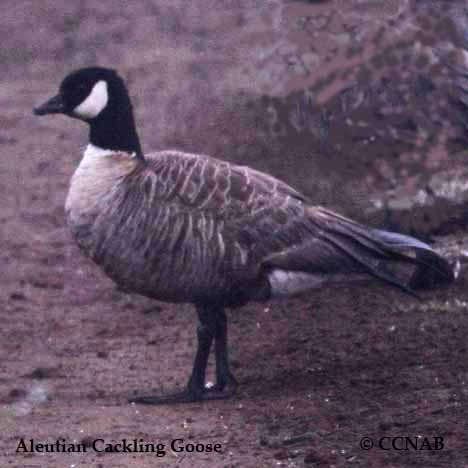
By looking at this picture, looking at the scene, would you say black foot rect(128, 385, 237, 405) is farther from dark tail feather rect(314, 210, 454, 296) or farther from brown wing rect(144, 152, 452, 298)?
dark tail feather rect(314, 210, 454, 296)

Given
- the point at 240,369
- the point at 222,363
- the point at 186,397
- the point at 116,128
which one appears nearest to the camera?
the point at 186,397

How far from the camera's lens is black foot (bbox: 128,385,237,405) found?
24.0 ft

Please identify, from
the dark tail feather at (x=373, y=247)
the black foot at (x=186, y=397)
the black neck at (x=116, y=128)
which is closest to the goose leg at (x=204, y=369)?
the black foot at (x=186, y=397)

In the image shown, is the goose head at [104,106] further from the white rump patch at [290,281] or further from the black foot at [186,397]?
the black foot at [186,397]

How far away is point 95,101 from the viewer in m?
7.68

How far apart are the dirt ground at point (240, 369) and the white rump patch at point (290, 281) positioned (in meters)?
0.60

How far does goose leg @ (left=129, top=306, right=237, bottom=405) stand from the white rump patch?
420 mm

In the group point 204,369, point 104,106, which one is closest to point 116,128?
point 104,106

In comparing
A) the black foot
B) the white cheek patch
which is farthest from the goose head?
the black foot

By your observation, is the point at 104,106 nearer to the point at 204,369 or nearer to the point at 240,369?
the point at 204,369

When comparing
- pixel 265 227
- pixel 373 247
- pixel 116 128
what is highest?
pixel 116 128

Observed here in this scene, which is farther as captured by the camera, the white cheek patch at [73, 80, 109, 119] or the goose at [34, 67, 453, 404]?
the white cheek patch at [73, 80, 109, 119]

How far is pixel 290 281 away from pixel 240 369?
0.98 m

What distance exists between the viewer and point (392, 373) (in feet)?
23.8
